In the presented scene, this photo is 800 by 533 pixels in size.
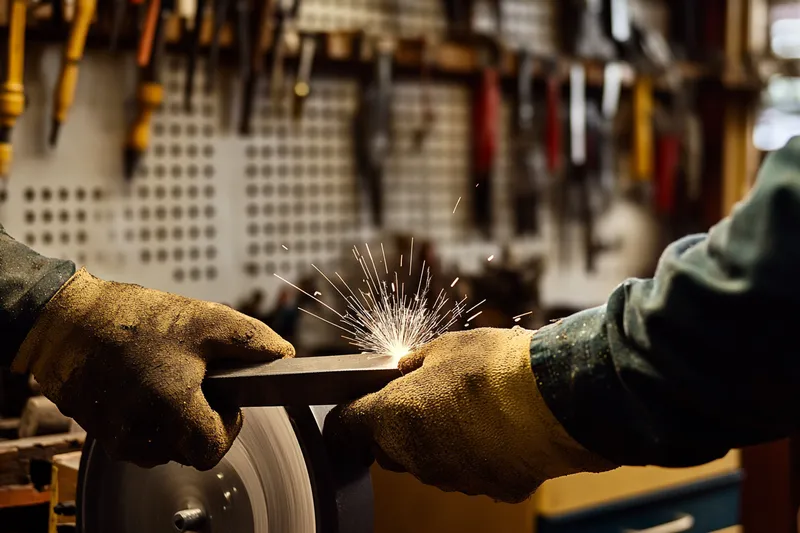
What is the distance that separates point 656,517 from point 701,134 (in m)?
1.88

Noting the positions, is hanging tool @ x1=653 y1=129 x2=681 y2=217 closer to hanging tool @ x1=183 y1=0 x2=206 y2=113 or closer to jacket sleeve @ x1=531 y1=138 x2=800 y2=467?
hanging tool @ x1=183 y1=0 x2=206 y2=113

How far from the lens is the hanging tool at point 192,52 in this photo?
84.8 inches

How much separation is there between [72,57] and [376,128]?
85cm

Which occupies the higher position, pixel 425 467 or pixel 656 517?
pixel 425 467

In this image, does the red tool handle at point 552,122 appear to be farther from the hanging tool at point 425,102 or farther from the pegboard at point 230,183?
the hanging tool at point 425,102

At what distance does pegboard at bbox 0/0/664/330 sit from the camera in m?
2.19

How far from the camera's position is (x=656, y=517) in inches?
76.9

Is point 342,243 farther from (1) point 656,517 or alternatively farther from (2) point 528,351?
(2) point 528,351

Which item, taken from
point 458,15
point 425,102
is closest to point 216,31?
point 425,102

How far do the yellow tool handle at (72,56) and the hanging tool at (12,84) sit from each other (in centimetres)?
9

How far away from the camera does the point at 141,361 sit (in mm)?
1048

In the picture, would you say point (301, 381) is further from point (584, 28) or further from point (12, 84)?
point (584, 28)

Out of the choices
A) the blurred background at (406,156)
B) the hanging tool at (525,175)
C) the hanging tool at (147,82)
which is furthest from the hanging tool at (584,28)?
the hanging tool at (147,82)

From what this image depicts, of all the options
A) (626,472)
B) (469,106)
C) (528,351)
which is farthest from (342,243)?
(528,351)
